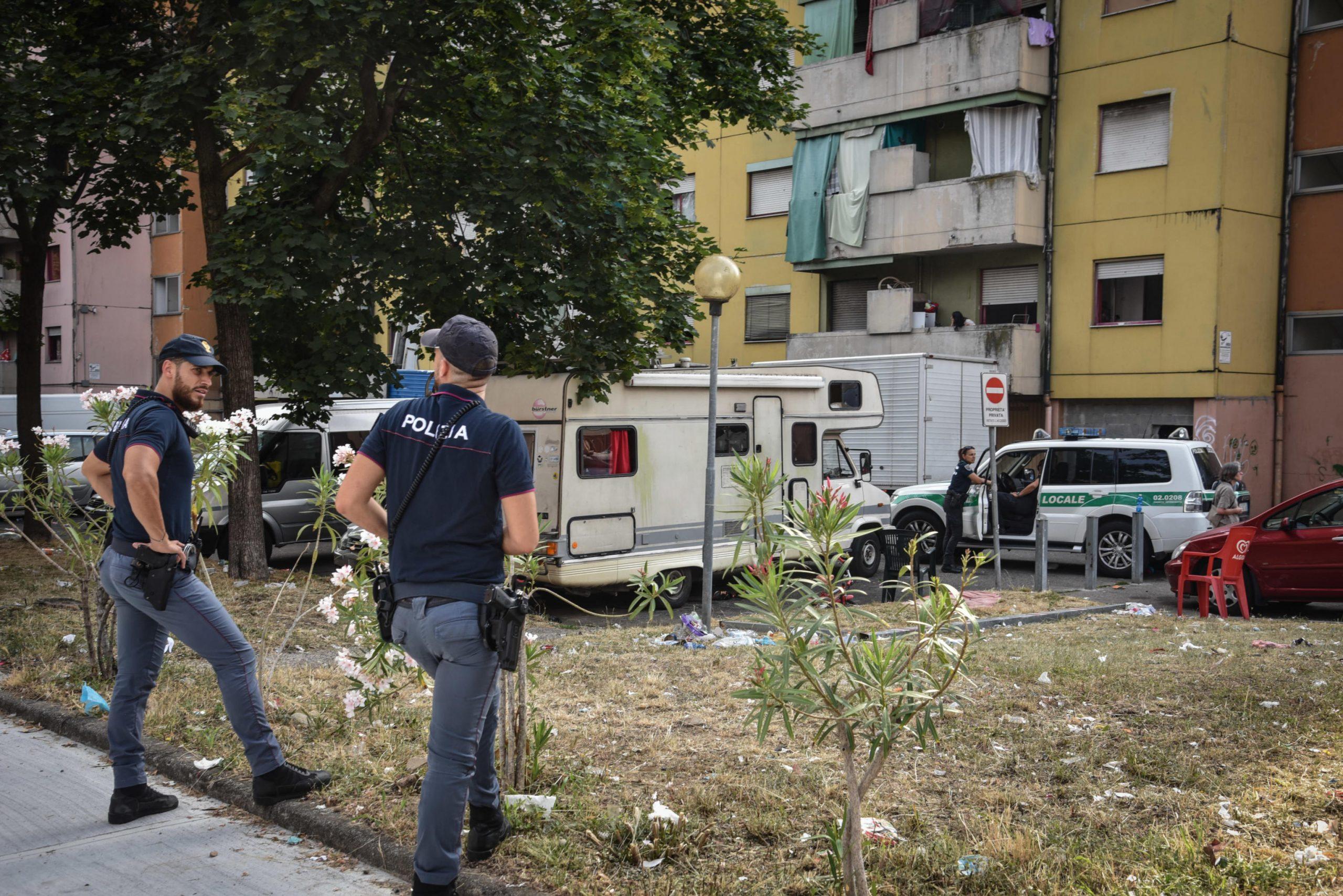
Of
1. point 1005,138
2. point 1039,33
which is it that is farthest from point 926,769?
point 1039,33

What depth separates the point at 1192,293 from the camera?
22.2 meters

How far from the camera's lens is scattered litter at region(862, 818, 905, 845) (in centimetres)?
418

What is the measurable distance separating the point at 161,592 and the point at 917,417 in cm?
1621

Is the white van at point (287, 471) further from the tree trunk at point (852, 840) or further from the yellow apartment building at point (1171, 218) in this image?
the yellow apartment building at point (1171, 218)

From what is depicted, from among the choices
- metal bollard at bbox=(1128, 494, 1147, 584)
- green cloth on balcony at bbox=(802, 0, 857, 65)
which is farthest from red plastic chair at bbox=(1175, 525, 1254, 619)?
green cloth on balcony at bbox=(802, 0, 857, 65)

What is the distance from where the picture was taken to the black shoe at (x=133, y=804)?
15.8ft

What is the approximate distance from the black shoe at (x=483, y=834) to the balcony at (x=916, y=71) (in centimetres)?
2081

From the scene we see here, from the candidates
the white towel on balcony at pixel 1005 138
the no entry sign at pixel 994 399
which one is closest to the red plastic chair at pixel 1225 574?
the no entry sign at pixel 994 399

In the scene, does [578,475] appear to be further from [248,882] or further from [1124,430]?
[1124,430]

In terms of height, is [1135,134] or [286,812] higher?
[1135,134]

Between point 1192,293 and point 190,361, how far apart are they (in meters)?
21.0

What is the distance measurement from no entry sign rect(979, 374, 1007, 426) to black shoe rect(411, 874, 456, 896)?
35.1 ft

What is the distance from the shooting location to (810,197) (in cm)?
2709

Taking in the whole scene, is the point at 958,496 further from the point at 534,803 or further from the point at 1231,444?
the point at 534,803
